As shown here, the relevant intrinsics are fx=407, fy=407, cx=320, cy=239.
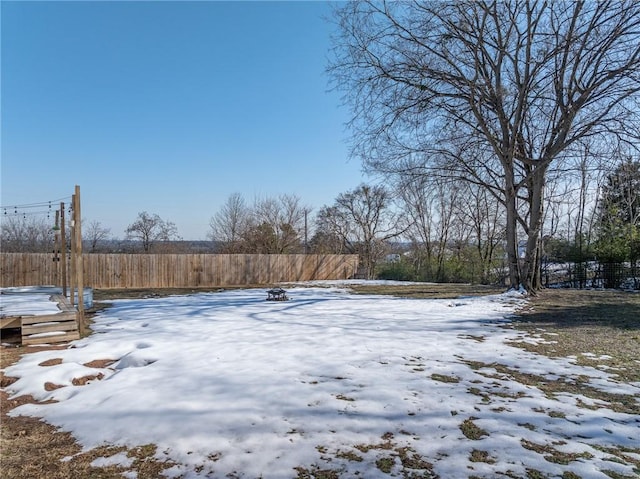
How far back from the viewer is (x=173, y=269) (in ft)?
63.7

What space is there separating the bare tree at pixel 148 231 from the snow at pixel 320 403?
26.6 m

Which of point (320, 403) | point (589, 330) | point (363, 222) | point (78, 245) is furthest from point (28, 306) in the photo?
point (363, 222)

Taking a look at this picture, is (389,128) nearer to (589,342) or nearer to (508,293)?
(508,293)

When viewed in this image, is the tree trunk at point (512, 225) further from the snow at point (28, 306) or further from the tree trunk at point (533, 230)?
the snow at point (28, 306)

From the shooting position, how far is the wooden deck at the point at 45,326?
5.41 meters

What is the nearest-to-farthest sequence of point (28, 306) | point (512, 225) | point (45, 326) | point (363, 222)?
point (45, 326)
point (28, 306)
point (512, 225)
point (363, 222)

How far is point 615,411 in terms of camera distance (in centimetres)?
310

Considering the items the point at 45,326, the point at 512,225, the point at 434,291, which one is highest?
the point at 512,225

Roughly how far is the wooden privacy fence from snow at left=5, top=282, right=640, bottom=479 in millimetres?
13207

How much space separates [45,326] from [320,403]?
4.46m

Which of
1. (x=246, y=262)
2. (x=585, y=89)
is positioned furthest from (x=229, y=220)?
(x=585, y=89)

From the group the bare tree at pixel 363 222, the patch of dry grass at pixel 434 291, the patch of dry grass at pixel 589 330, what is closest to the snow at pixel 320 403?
the patch of dry grass at pixel 589 330

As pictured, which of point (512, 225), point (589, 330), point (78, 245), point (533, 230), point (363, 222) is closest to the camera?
point (78, 245)

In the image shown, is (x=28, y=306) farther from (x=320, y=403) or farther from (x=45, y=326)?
(x=320, y=403)
